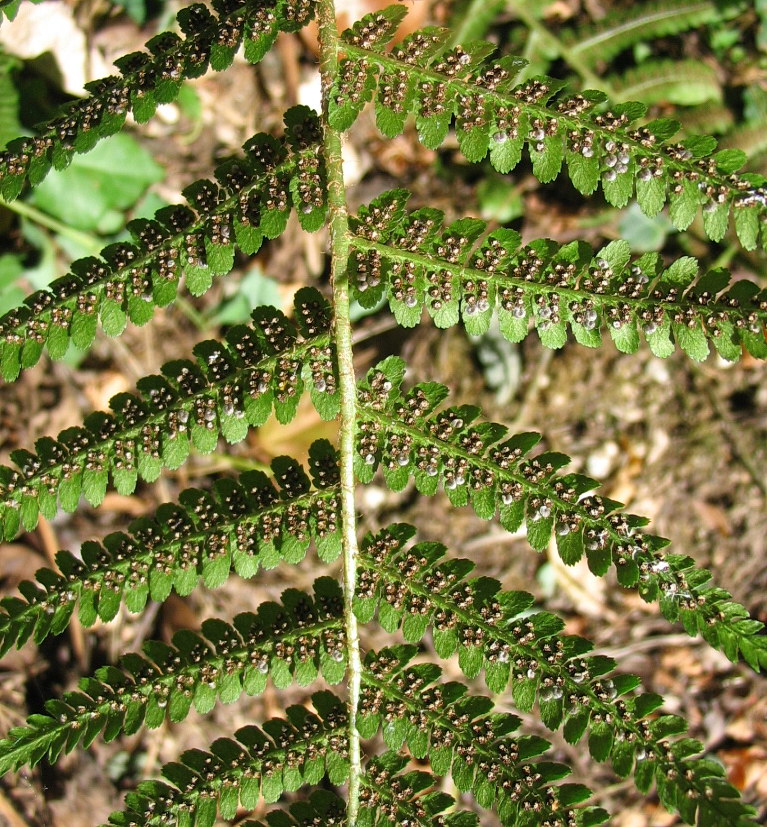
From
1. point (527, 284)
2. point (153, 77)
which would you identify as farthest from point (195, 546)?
point (153, 77)

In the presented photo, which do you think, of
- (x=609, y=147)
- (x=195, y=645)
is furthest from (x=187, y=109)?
(x=195, y=645)

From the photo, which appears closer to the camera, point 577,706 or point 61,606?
point 577,706

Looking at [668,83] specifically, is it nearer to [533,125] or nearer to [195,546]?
[533,125]

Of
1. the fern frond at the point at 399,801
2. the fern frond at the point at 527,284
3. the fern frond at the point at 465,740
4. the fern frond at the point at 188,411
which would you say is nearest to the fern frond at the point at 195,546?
the fern frond at the point at 188,411

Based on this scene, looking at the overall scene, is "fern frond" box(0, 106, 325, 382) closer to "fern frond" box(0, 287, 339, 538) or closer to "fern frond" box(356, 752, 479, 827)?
"fern frond" box(0, 287, 339, 538)

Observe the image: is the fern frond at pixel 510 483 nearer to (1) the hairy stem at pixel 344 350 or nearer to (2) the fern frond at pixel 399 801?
(1) the hairy stem at pixel 344 350

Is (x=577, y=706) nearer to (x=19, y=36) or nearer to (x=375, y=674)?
Answer: (x=375, y=674)
